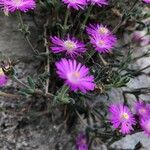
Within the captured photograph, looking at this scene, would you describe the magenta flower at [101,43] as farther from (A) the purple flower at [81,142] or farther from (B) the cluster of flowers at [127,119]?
(A) the purple flower at [81,142]

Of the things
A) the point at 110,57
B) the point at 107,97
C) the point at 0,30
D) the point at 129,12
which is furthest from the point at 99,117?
the point at 0,30

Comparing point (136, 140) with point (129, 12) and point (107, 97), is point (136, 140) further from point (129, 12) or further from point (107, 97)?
point (129, 12)

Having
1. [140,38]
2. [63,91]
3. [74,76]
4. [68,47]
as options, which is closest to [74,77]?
[74,76]

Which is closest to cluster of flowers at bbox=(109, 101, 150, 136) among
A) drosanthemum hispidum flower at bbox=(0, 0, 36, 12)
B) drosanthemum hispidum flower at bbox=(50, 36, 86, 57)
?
drosanthemum hispidum flower at bbox=(50, 36, 86, 57)

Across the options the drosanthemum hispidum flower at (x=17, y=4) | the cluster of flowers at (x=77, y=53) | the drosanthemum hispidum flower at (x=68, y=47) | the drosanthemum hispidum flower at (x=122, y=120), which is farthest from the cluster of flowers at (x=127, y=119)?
the drosanthemum hispidum flower at (x=17, y=4)

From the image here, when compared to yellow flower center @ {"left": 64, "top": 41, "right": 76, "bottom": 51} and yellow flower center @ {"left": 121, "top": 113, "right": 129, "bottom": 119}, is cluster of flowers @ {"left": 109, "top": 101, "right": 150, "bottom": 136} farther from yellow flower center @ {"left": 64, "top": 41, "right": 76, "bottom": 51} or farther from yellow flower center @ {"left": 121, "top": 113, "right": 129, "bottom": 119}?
yellow flower center @ {"left": 64, "top": 41, "right": 76, "bottom": 51}

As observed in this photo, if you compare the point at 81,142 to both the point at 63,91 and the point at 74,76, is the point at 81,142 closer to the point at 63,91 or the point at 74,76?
the point at 63,91

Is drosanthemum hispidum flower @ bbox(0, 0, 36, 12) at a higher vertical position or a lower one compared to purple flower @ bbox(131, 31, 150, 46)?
lower

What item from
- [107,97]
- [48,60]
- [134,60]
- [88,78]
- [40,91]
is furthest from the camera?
[134,60]
